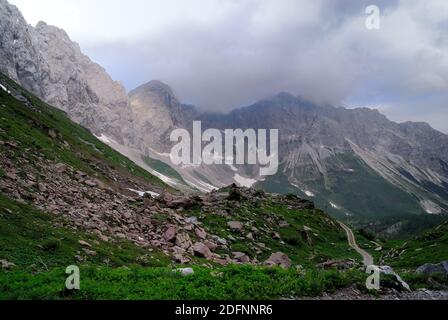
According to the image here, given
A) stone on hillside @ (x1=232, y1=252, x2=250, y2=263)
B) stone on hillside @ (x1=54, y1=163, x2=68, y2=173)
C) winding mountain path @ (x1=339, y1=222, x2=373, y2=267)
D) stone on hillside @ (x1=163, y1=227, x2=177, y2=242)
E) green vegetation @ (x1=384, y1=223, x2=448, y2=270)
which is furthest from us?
winding mountain path @ (x1=339, y1=222, x2=373, y2=267)

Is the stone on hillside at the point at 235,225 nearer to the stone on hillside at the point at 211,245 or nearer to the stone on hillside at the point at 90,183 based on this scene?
the stone on hillside at the point at 211,245

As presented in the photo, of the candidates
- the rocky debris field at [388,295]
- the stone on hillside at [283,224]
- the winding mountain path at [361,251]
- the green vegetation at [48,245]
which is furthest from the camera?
the stone on hillside at [283,224]

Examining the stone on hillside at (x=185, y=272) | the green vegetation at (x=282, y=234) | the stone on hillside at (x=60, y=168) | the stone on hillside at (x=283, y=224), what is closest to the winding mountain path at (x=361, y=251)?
the green vegetation at (x=282, y=234)

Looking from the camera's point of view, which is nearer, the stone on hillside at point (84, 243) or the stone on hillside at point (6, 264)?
the stone on hillside at point (6, 264)

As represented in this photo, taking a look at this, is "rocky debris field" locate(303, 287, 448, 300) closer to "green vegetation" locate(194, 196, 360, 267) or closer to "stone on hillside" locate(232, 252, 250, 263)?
"stone on hillside" locate(232, 252, 250, 263)

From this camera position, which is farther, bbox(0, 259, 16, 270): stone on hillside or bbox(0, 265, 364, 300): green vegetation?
bbox(0, 259, 16, 270): stone on hillside

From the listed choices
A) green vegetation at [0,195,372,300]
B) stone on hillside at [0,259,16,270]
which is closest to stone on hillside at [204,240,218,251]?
green vegetation at [0,195,372,300]

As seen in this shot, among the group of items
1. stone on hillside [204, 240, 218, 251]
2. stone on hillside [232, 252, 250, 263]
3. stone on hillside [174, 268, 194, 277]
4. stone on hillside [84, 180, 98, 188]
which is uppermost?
stone on hillside [84, 180, 98, 188]

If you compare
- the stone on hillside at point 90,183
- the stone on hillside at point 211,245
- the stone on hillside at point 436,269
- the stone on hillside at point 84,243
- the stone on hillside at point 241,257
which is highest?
the stone on hillside at point 90,183

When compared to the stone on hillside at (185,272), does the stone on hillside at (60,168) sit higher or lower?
higher

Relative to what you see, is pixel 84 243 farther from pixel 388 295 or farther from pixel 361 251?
pixel 361 251
